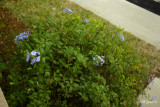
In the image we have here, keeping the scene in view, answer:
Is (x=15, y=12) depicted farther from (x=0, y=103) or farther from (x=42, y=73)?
(x=0, y=103)

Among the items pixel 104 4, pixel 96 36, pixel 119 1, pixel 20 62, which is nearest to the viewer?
pixel 20 62

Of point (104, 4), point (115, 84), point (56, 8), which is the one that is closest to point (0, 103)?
point (115, 84)

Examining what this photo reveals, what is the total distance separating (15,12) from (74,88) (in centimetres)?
284

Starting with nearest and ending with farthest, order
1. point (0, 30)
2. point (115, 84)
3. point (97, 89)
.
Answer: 1. point (97, 89)
2. point (115, 84)
3. point (0, 30)

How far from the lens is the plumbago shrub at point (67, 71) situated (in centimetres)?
149

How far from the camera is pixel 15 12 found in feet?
11.7

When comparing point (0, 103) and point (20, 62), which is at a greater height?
point (0, 103)

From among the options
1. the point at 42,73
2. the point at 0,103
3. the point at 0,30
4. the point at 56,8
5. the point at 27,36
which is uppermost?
the point at 27,36

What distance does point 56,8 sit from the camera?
4035 millimetres

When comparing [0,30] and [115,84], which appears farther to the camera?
[0,30]

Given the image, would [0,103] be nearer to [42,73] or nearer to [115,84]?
[42,73]

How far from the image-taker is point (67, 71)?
5.62 ft

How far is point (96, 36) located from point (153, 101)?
55.9 inches

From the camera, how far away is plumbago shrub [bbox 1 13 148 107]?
58.7 inches
